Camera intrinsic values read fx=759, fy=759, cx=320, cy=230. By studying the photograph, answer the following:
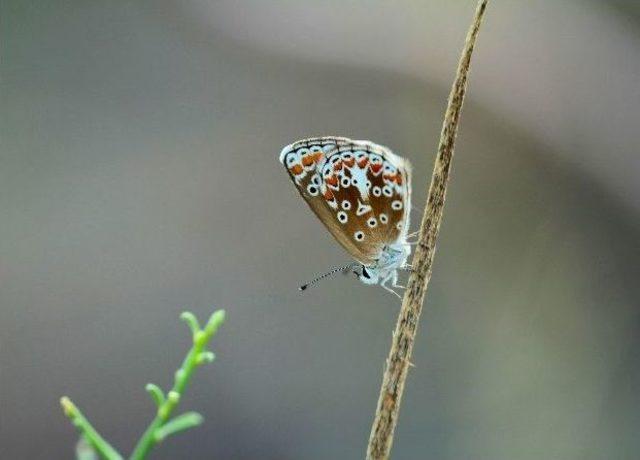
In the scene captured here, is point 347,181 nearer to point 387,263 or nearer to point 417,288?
point 387,263

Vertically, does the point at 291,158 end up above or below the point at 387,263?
above

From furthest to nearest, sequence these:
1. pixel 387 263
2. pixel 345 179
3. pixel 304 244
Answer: pixel 304 244, pixel 387 263, pixel 345 179

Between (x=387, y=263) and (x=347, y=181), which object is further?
(x=387, y=263)

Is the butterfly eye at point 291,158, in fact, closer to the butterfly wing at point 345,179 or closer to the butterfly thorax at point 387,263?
the butterfly wing at point 345,179

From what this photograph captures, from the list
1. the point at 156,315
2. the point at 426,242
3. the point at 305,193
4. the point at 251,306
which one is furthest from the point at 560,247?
the point at 426,242

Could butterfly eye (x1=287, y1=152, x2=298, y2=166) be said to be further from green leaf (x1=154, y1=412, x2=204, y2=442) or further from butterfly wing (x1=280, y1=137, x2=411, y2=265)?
green leaf (x1=154, y1=412, x2=204, y2=442)

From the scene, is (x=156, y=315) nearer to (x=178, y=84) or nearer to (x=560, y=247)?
(x=178, y=84)

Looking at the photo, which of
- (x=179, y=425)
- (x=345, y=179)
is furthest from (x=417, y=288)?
(x=345, y=179)
